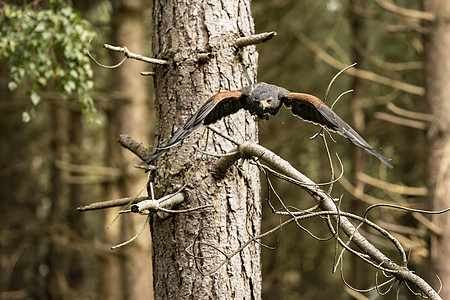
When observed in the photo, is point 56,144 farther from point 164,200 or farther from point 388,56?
point 164,200

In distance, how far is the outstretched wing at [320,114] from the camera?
2771 mm

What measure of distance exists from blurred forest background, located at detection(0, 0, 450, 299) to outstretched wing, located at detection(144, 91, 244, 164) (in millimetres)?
3843

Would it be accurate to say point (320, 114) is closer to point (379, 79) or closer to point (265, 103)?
point (265, 103)

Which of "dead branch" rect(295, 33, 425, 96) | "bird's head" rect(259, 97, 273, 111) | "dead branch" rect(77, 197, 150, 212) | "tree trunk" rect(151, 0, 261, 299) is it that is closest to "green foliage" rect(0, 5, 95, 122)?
"tree trunk" rect(151, 0, 261, 299)

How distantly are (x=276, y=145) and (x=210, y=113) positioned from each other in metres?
7.46

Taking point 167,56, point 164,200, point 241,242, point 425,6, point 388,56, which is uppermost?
point 388,56

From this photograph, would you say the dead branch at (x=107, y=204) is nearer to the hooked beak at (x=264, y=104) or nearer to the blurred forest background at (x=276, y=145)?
the hooked beak at (x=264, y=104)

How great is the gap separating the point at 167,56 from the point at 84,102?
169cm

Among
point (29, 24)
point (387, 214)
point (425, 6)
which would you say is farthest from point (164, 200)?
point (387, 214)

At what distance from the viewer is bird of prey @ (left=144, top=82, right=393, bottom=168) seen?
2.77 meters

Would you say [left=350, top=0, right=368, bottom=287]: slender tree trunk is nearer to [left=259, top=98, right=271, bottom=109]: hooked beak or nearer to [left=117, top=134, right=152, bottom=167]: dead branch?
[left=117, top=134, right=152, bottom=167]: dead branch

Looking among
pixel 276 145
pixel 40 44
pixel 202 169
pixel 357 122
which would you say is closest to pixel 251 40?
pixel 202 169

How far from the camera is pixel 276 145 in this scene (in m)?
10.3

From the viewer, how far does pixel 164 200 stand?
9.74 feet
